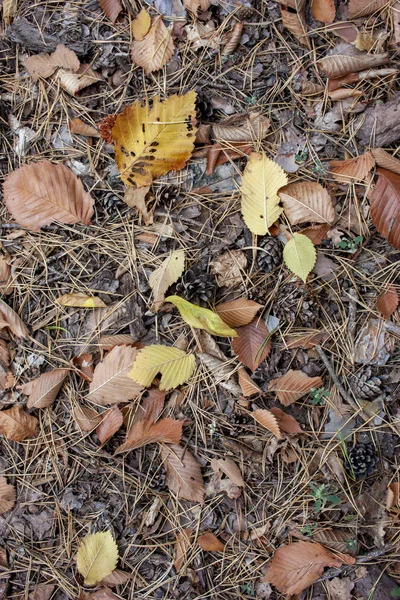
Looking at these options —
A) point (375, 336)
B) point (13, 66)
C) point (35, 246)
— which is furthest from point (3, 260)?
point (375, 336)

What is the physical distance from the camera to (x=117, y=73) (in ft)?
6.99

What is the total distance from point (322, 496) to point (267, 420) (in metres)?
0.36

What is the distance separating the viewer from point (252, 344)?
1960 mm

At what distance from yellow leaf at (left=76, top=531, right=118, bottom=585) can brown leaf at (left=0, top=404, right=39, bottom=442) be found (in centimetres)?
49

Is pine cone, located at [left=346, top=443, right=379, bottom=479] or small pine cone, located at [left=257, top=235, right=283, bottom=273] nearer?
pine cone, located at [left=346, top=443, right=379, bottom=479]

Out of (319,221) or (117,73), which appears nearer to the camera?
(319,221)

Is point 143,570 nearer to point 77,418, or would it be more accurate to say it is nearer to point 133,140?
point 77,418

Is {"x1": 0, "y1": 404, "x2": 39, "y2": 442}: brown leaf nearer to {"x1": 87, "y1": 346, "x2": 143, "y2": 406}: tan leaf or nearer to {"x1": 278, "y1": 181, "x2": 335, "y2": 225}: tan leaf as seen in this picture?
{"x1": 87, "y1": 346, "x2": 143, "y2": 406}: tan leaf

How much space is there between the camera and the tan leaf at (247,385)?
1.92m

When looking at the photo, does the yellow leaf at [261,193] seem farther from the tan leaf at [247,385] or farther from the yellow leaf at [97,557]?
the yellow leaf at [97,557]

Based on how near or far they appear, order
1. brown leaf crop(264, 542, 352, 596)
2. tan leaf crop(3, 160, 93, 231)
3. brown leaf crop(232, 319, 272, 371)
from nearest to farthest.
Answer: brown leaf crop(264, 542, 352, 596) < brown leaf crop(232, 319, 272, 371) < tan leaf crop(3, 160, 93, 231)

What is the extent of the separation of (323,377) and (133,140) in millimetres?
1242

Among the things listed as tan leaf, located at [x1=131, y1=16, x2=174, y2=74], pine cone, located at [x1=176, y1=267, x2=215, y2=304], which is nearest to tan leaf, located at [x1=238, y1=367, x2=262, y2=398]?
pine cone, located at [x1=176, y1=267, x2=215, y2=304]

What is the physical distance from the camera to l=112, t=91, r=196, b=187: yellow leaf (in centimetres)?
199
